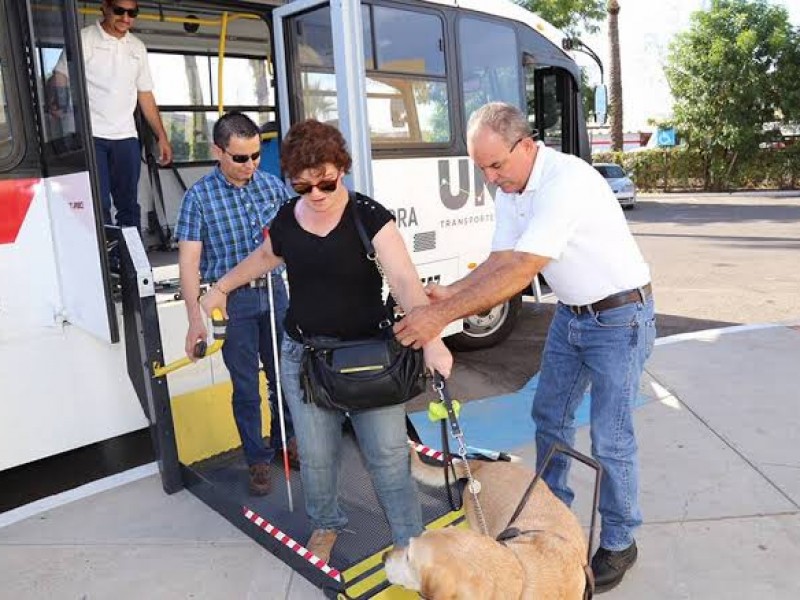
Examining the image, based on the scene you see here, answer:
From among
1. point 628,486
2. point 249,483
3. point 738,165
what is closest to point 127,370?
point 249,483

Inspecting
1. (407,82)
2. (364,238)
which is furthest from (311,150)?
(407,82)

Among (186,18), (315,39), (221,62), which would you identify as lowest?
(315,39)

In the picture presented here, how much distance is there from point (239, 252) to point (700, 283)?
7.73 m

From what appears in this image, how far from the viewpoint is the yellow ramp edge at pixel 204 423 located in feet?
13.3

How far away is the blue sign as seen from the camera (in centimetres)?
2609

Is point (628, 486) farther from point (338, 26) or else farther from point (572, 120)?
point (572, 120)

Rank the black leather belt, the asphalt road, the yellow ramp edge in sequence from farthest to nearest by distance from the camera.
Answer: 1. the asphalt road
2. the yellow ramp edge
3. the black leather belt

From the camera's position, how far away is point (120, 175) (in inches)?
171

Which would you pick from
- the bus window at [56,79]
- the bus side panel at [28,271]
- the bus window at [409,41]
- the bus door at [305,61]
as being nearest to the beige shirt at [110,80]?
the bus window at [56,79]

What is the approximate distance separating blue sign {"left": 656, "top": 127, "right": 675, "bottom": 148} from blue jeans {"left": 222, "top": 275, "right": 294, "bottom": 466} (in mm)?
25116

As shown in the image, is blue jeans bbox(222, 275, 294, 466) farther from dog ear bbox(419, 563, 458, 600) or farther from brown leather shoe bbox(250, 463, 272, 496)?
dog ear bbox(419, 563, 458, 600)

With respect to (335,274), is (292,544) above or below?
below

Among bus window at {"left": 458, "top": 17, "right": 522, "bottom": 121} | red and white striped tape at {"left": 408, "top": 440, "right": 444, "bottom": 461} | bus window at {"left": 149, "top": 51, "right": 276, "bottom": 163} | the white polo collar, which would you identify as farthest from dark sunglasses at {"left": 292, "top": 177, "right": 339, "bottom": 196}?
bus window at {"left": 149, "top": 51, "right": 276, "bottom": 163}

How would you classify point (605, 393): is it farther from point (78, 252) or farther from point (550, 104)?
point (550, 104)
